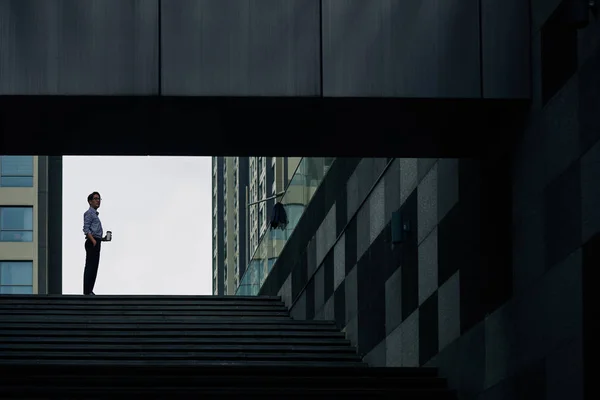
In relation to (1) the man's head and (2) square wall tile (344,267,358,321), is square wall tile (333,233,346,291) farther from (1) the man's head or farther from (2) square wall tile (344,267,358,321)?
(1) the man's head

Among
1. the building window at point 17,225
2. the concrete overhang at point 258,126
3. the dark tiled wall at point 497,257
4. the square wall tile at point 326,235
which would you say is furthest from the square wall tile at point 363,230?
the building window at point 17,225

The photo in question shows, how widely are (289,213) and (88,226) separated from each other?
457 cm

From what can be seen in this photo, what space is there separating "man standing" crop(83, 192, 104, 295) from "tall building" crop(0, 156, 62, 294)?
41597 millimetres

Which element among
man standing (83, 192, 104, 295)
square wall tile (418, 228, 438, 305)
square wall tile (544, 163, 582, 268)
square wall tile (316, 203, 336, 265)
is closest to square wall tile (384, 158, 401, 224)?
square wall tile (418, 228, 438, 305)

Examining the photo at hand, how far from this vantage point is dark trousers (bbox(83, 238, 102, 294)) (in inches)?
928

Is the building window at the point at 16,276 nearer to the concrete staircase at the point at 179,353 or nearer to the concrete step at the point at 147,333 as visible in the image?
the concrete staircase at the point at 179,353

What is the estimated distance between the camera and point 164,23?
1178 cm

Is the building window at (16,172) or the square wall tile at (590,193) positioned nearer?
the square wall tile at (590,193)

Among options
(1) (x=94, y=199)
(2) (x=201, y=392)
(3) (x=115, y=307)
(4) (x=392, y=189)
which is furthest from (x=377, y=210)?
(1) (x=94, y=199)

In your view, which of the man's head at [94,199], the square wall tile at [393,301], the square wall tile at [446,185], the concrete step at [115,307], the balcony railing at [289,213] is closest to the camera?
the square wall tile at [446,185]

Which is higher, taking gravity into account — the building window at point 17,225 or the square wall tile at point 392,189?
the building window at point 17,225

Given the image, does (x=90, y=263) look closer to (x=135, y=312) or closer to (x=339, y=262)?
(x=135, y=312)

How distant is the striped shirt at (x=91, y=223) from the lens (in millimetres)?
23594

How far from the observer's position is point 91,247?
2362 centimetres
